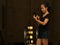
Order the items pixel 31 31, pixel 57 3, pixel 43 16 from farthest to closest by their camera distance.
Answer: pixel 57 3
pixel 31 31
pixel 43 16

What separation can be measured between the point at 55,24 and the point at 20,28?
129cm

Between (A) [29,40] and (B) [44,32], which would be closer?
(B) [44,32]

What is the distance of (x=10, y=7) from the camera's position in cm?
1014

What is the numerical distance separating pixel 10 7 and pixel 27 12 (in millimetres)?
631

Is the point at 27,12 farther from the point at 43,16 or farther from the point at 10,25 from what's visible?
the point at 43,16

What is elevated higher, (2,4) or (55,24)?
(2,4)

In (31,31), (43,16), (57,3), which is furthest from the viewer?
(57,3)

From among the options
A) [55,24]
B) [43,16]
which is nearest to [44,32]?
[43,16]

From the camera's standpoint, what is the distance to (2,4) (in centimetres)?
1007

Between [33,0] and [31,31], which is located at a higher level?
[33,0]

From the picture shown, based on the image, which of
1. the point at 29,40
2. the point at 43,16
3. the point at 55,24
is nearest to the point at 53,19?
the point at 55,24

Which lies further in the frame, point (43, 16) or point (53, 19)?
point (53, 19)

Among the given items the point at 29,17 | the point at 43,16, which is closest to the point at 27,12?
the point at 29,17

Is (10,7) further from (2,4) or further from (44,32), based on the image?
(44,32)
